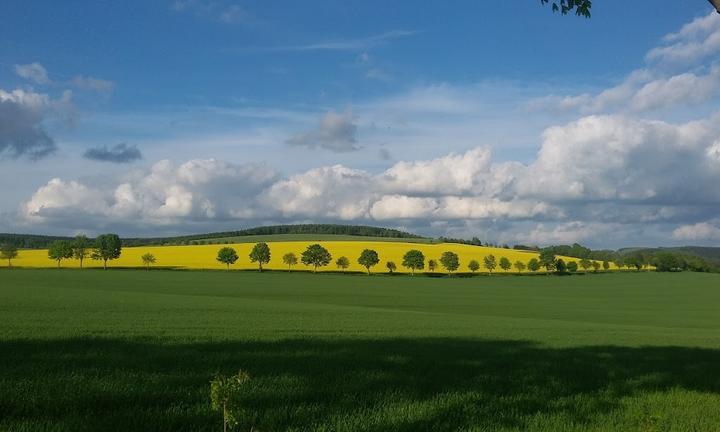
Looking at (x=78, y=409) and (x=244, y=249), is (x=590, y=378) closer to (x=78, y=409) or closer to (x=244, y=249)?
(x=78, y=409)

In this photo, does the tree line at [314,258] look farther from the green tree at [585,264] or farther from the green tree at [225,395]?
the green tree at [225,395]

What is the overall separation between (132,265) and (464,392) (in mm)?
116585

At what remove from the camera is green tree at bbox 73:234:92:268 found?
→ 113438mm

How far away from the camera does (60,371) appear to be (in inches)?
352

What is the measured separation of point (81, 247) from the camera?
373ft

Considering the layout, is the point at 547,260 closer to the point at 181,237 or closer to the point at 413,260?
the point at 413,260

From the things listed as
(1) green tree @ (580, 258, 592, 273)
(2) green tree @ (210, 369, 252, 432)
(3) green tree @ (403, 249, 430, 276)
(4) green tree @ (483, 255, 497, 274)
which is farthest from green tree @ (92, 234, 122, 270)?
(2) green tree @ (210, 369, 252, 432)

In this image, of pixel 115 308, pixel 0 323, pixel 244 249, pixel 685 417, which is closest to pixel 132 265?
pixel 244 249

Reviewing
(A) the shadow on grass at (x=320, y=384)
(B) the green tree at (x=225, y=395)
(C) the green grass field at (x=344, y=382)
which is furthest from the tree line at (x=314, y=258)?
(B) the green tree at (x=225, y=395)

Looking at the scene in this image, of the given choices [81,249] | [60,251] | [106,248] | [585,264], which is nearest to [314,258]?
[106,248]

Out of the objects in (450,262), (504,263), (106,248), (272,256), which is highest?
(106,248)

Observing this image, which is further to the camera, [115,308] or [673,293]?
[673,293]

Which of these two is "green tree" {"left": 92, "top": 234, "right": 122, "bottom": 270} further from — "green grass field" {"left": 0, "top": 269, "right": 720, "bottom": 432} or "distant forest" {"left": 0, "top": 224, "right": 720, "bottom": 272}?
"green grass field" {"left": 0, "top": 269, "right": 720, "bottom": 432}

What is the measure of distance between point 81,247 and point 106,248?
652 cm
